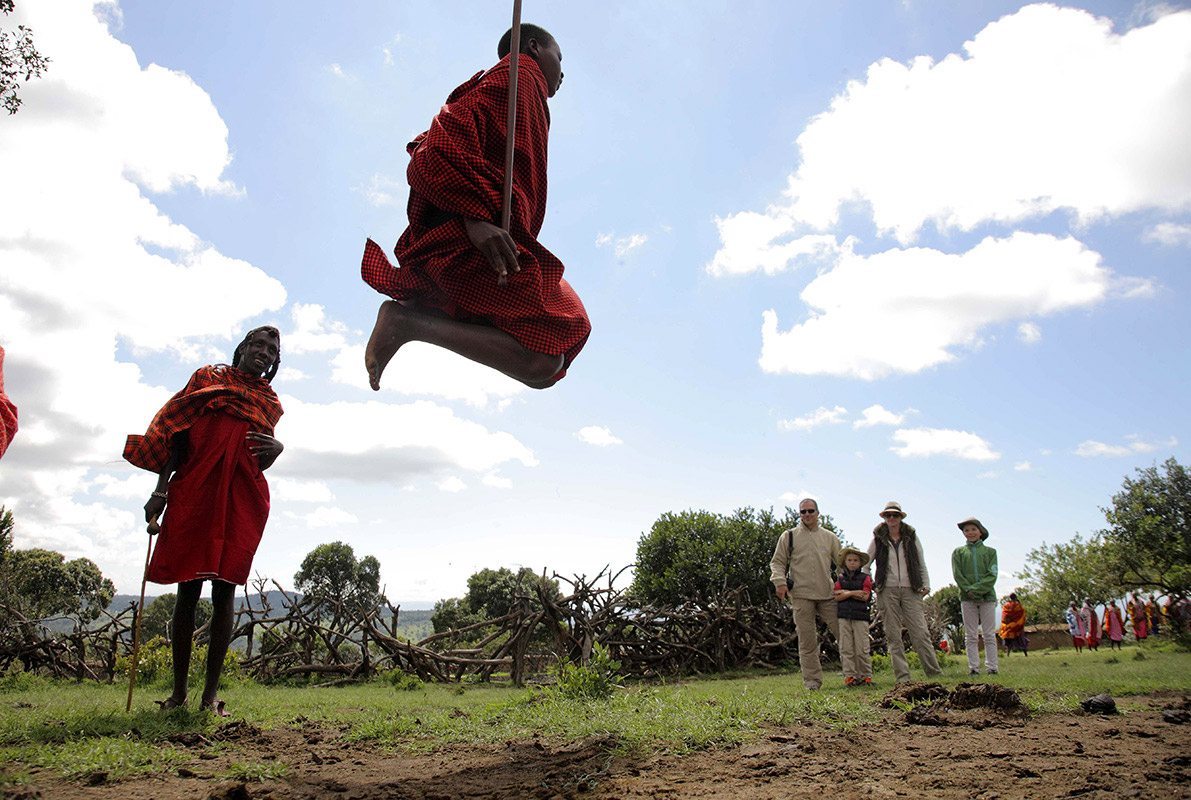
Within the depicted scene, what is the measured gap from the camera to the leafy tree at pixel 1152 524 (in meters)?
23.7

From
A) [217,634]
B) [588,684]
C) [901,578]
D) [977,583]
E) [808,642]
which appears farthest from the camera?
[977,583]

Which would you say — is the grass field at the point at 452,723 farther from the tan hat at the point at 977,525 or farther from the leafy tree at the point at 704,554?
the leafy tree at the point at 704,554

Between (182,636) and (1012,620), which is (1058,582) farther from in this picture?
(182,636)

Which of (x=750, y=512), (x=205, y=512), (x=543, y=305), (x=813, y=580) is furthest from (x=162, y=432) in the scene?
(x=750, y=512)

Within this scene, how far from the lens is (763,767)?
8.18 feet

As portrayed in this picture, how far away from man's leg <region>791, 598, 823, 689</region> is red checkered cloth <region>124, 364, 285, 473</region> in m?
4.99

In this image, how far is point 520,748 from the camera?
3.02 meters

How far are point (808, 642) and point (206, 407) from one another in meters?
5.43

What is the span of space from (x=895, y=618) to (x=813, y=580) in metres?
1.24

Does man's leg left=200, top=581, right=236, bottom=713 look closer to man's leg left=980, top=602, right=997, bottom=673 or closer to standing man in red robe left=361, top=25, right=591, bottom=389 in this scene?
standing man in red robe left=361, top=25, right=591, bottom=389

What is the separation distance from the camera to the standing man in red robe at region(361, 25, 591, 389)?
2.92 meters

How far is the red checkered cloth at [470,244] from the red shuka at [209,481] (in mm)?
1714

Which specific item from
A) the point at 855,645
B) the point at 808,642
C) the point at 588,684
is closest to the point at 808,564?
the point at 808,642

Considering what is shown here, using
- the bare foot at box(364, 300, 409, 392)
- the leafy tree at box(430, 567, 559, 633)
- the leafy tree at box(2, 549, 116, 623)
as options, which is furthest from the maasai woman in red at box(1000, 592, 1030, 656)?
the leafy tree at box(2, 549, 116, 623)
